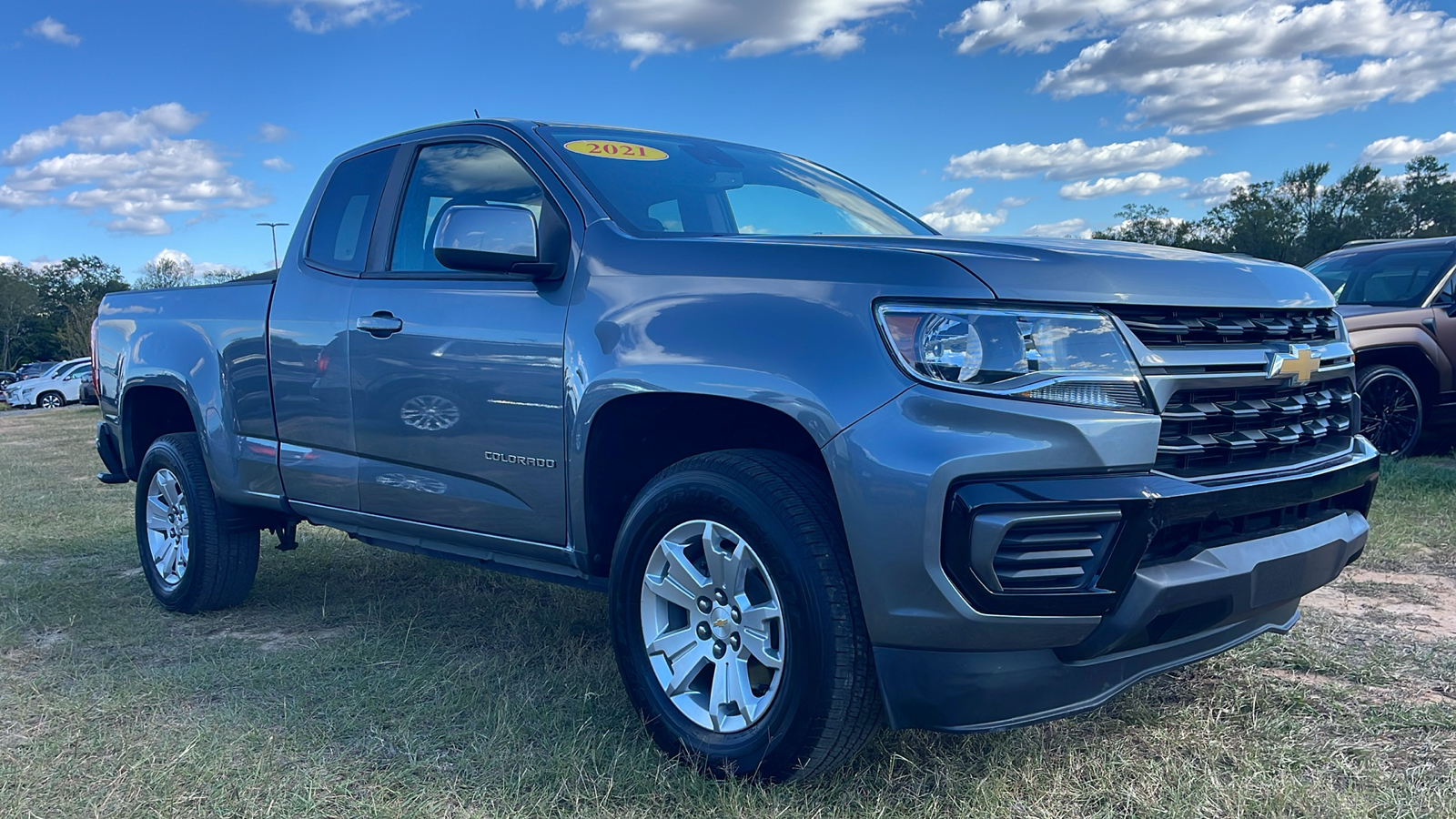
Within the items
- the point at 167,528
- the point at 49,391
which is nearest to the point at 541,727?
the point at 167,528

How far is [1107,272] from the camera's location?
2.53 meters

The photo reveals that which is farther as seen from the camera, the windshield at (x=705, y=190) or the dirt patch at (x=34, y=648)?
the dirt patch at (x=34, y=648)

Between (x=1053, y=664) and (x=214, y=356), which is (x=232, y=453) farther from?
(x=1053, y=664)

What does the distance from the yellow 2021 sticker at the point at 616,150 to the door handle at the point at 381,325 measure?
2.70 ft

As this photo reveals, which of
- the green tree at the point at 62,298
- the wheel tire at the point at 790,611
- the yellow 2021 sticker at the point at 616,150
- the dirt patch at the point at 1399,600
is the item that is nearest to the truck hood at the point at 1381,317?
the dirt patch at the point at 1399,600

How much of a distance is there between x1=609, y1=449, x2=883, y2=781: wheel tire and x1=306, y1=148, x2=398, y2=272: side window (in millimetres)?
1909

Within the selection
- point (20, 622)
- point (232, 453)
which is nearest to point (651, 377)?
point (232, 453)

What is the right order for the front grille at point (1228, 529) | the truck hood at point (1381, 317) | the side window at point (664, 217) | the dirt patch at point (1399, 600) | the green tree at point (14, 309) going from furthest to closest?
the green tree at point (14, 309) < the truck hood at point (1381, 317) < the dirt patch at point (1399, 600) < the side window at point (664, 217) < the front grille at point (1228, 529)

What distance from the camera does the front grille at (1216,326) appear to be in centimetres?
250

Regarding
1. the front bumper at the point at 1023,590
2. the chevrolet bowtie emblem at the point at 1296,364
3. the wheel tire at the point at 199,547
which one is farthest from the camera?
the wheel tire at the point at 199,547

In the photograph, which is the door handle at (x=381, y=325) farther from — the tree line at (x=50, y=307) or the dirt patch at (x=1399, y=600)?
the tree line at (x=50, y=307)

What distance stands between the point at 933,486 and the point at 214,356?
3.45 meters

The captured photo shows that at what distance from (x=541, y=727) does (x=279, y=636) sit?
5.95 ft

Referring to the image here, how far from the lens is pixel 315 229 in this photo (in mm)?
4422
